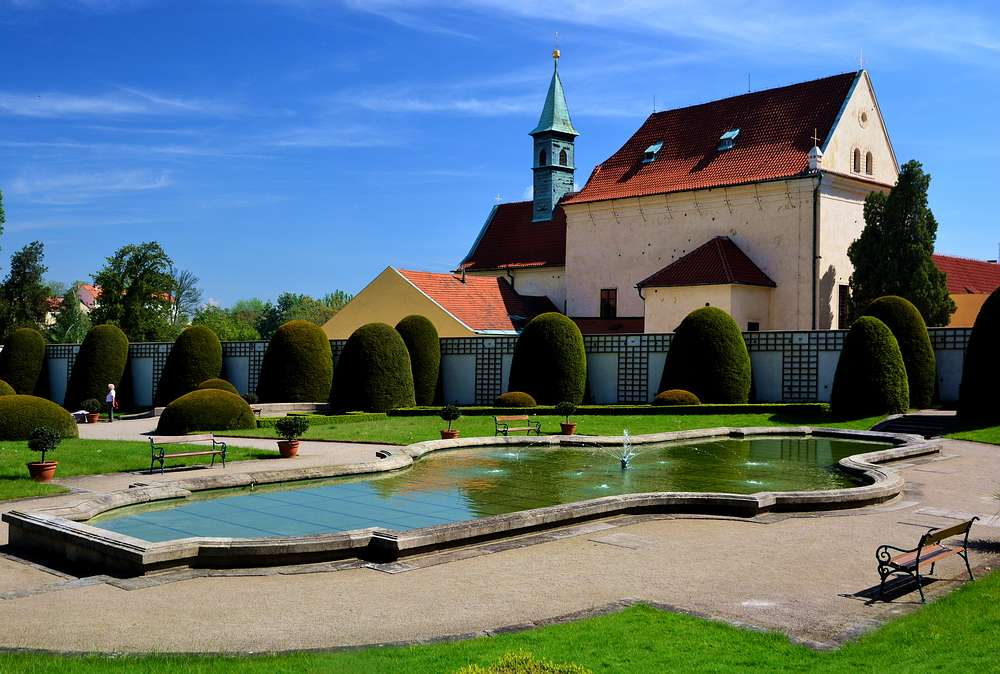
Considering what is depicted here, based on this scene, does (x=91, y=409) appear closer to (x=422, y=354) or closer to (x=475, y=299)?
(x=422, y=354)

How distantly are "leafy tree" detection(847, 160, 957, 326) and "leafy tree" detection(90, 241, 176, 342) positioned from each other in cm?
4853

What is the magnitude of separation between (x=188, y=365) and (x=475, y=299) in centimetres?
1419

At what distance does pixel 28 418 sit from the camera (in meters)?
21.0

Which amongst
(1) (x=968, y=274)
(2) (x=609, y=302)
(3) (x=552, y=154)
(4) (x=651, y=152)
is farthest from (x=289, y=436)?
(1) (x=968, y=274)

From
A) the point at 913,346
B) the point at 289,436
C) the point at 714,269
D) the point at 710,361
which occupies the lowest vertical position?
the point at 289,436

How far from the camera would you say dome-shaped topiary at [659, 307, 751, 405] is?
28.9 meters

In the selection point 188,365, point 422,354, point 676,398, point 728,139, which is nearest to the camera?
point 676,398

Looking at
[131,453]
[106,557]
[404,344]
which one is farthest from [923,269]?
[106,557]

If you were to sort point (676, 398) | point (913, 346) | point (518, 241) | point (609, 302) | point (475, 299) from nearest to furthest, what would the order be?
point (913, 346), point (676, 398), point (475, 299), point (609, 302), point (518, 241)

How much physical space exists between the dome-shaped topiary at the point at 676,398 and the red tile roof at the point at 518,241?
20327 millimetres

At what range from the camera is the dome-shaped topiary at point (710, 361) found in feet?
94.7

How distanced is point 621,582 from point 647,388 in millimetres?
24204

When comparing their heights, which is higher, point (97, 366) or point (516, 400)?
point (97, 366)

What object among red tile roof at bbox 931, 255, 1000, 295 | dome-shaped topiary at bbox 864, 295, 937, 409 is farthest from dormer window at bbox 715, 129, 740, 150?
dome-shaped topiary at bbox 864, 295, 937, 409
